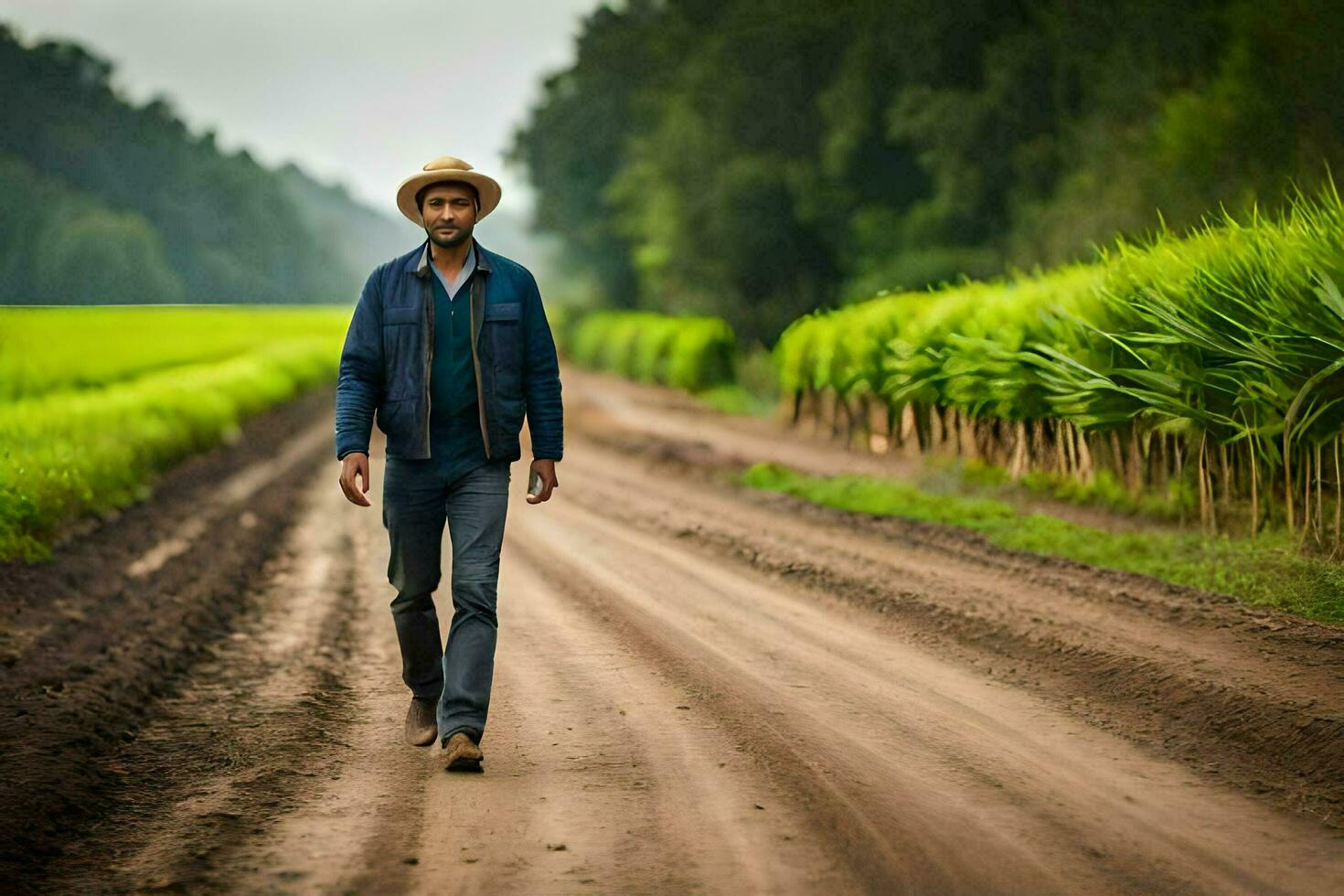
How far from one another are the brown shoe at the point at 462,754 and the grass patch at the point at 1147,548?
5187 millimetres

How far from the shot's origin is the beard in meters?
5.38

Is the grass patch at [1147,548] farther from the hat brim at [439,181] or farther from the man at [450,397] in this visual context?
the hat brim at [439,181]

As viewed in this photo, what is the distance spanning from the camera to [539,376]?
5.59m

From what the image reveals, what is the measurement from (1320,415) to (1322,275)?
3.00 feet

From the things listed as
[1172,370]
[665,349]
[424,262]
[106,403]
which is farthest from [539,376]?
[665,349]

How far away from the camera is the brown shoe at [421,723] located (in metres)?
5.69

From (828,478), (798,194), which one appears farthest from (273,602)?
(798,194)

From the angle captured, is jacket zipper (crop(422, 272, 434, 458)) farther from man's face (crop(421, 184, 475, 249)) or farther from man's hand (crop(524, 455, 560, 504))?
man's hand (crop(524, 455, 560, 504))

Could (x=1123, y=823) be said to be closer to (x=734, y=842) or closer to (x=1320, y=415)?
(x=734, y=842)

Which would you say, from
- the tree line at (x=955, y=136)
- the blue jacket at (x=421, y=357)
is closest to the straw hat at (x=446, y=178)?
the blue jacket at (x=421, y=357)

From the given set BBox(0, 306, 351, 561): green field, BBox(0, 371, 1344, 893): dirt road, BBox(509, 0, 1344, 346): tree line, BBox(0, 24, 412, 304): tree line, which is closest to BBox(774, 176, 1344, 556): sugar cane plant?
BBox(0, 371, 1344, 893): dirt road

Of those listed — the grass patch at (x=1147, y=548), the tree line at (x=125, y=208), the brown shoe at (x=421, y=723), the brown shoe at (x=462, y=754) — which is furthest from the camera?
the tree line at (x=125, y=208)

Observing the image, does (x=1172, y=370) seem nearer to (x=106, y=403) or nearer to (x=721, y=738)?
(x=721, y=738)

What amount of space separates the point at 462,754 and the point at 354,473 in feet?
3.90
